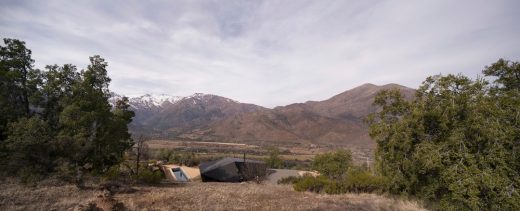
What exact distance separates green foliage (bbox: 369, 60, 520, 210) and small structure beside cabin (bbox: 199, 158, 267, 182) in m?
22.0

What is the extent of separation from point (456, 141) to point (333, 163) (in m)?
23.1

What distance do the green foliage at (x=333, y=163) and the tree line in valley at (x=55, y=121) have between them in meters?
21.7

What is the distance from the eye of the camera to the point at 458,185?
11.5 metres

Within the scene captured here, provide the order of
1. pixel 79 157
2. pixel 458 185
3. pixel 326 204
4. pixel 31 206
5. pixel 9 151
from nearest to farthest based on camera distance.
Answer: pixel 458 185
pixel 31 206
pixel 326 204
pixel 9 151
pixel 79 157

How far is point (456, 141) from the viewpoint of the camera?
12.6 meters

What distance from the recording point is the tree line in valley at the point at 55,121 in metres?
18.3

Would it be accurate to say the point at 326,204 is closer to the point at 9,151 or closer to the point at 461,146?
the point at 461,146

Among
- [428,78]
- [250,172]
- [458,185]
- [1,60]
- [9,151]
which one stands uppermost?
[1,60]

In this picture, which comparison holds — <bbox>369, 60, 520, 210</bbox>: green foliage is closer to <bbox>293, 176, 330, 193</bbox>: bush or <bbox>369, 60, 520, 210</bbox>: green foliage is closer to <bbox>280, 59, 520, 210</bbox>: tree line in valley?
<bbox>280, 59, 520, 210</bbox>: tree line in valley

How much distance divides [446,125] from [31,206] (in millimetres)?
18136

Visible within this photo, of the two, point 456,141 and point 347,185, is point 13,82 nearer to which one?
point 347,185

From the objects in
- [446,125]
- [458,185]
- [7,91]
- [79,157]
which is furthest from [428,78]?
[7,91]

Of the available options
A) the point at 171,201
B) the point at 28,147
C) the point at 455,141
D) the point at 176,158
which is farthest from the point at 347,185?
the point at 176,158

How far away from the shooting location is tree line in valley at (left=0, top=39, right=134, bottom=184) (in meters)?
18.3
